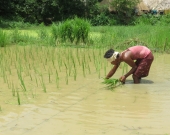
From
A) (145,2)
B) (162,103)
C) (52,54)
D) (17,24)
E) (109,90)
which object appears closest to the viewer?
(162,103)

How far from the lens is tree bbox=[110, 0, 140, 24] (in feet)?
68.7

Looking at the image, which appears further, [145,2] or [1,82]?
[145,2]

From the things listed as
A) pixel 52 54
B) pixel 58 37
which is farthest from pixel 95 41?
pixel 52 54

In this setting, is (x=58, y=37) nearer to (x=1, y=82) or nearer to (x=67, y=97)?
(x=1, y=82)

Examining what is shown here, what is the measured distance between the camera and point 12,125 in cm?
337

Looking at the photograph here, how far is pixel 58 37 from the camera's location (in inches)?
401

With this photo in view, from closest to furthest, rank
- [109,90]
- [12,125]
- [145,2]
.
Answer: [12,125] < [109,90] < [145,2]

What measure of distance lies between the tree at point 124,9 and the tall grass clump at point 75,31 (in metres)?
11.2

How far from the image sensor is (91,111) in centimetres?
379

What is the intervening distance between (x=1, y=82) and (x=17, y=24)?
13.1 metres

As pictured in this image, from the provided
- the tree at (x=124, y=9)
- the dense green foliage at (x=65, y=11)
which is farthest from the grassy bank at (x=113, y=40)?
the tree at (x=124, y=9)

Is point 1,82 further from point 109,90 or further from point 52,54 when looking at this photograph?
point 52,54

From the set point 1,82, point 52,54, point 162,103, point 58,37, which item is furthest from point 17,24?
point 162,103

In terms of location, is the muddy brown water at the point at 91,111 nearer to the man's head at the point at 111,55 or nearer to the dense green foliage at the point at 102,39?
the man's head at the point at 111,55
